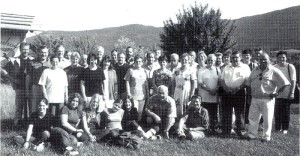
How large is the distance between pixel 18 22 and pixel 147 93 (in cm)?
427

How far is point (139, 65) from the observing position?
25.0ft

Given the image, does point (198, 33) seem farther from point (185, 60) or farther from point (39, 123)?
point (39, 123)

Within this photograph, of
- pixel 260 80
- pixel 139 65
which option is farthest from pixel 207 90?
pixel 139 65

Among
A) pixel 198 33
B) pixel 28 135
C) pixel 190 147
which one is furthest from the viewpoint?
pixel 198 33

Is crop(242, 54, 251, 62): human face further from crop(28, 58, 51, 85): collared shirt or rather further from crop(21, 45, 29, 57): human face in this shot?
crop(21, 45, 29, 57): human face

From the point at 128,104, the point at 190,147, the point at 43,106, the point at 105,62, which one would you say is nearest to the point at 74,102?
the point at 43,106

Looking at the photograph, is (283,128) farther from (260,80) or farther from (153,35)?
(153,35)

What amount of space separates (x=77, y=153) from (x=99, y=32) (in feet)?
208

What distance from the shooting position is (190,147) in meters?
6.45

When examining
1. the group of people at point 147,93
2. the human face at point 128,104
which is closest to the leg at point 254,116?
the group of people at point 147,93

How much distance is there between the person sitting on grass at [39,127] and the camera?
6039 mm

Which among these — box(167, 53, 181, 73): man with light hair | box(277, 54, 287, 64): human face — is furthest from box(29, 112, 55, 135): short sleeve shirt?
box(277, 54, 287, 64): human face

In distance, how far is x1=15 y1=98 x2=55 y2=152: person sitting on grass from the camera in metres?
6.04

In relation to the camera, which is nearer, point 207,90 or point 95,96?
point 95,96
